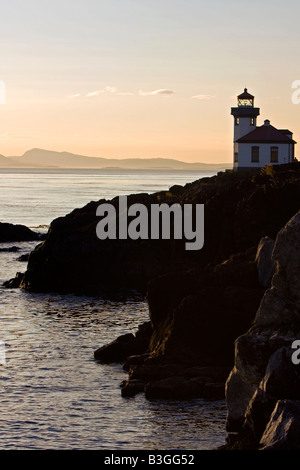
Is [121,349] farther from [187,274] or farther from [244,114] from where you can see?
[244,114]

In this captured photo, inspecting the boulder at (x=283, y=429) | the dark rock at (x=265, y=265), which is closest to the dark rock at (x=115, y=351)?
the dark rock at (x=265, y=265)

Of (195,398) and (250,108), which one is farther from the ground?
(250,108)

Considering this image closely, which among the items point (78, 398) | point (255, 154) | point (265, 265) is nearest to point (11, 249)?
point (255, 154)

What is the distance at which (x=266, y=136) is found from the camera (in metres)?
82.8

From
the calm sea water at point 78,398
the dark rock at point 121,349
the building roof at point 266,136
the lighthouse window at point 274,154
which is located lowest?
the calm sea water at point 78,398

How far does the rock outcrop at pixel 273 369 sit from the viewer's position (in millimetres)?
19380

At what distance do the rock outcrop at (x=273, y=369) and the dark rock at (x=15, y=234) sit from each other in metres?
68.1

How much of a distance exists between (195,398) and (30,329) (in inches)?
593

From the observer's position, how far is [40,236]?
9306 cm

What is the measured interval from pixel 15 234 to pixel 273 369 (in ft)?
234

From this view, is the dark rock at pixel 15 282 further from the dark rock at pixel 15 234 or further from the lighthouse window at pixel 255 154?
the lighthouse window at pixel 255 154

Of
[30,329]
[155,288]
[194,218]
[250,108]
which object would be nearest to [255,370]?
[155,288]

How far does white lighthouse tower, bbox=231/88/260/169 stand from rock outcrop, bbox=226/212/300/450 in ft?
206
